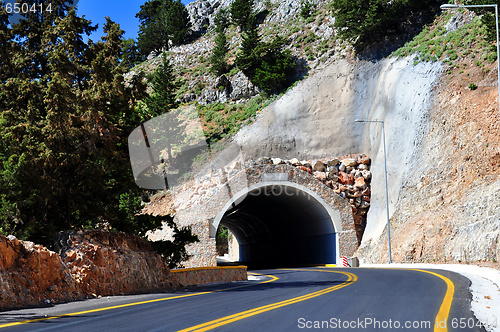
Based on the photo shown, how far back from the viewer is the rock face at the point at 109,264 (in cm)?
1321

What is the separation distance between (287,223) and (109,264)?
33838 millimetres

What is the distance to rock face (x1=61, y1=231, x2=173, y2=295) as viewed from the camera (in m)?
13.2

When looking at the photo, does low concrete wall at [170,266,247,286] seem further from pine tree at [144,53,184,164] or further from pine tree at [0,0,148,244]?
pine tree at [144,53,184,164]

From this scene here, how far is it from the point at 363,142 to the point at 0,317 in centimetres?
4018

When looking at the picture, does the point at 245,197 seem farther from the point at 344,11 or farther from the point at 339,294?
the point at 339,294

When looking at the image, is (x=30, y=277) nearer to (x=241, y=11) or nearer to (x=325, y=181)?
(x=325, y=181)

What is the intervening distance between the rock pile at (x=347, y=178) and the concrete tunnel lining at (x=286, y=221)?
2100 millimetres

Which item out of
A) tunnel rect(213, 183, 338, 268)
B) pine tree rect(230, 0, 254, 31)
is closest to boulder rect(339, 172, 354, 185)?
tunnel rect(213, 183, 338, 268)

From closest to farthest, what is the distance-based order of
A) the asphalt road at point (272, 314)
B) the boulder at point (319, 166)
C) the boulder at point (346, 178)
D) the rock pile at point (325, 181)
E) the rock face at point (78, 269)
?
the asphalt road at point (272, 314) → the rock face at point (78, 269) → the rock pile at point (325, 181) → the boulder at point (346, 178) → the boulder at point (319, 166)

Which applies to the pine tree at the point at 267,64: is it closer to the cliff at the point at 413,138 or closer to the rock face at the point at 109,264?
the cliff at the point at 413,138

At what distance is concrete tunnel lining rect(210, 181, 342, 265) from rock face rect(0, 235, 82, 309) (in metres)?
25.6

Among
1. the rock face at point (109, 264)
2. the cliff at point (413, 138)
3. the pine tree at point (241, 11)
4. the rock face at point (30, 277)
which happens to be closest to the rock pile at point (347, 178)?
the cliff at point (413, 138)

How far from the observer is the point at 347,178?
41750mm

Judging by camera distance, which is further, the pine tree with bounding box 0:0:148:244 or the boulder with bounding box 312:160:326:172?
the boulder with bounding box 312:160:326:172
